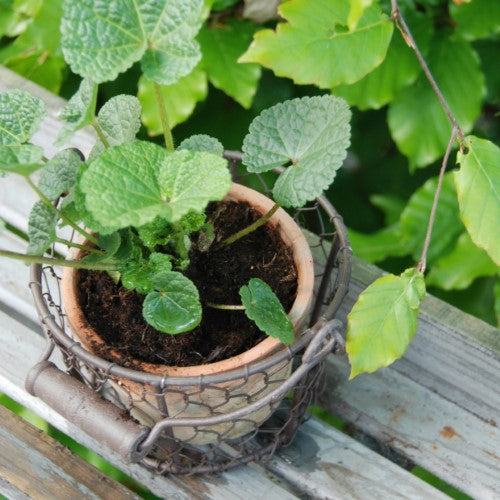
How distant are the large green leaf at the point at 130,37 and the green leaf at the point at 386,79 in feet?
2.00

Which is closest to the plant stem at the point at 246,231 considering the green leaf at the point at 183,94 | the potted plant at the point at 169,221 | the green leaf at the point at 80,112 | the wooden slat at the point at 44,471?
the potted plant at the point at 169,221

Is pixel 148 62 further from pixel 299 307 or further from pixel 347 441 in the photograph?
pixel 347 441

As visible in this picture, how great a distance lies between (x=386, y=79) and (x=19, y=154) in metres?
0.75

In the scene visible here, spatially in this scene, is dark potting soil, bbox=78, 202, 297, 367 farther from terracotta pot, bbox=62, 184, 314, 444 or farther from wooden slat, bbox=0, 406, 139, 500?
wooden slat, bbox=0, 406, 139, 500

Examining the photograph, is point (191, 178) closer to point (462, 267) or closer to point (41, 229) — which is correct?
point (41, 229)

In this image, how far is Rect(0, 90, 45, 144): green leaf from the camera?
0.71 meters

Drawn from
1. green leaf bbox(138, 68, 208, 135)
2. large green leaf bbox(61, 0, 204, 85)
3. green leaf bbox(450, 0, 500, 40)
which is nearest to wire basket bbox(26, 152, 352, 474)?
large green leaf bbox(61, 0, 204, 85)

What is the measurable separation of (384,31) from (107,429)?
504mm

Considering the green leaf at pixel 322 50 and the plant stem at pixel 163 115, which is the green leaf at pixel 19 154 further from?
the green leaf at pixel 322 50

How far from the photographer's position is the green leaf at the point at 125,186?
0.60 m

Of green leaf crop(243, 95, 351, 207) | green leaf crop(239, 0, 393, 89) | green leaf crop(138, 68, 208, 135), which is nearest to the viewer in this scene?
green leaf crop(243, 95, 351, 207)

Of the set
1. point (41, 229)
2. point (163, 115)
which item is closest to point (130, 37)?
point (163, 115)

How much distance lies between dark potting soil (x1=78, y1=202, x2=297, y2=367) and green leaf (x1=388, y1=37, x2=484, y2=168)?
494 millimetres

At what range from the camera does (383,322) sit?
75 centimetres
